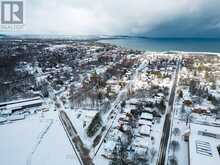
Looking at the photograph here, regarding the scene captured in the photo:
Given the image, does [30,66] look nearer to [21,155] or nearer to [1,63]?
[1,63]

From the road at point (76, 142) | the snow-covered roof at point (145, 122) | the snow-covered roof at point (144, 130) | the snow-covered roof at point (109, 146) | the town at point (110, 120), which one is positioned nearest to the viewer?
the road at point (76, 142)

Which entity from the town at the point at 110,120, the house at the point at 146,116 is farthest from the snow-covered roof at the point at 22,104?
the house at the point at 146,116

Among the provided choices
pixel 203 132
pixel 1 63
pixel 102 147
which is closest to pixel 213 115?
pixel 203 132

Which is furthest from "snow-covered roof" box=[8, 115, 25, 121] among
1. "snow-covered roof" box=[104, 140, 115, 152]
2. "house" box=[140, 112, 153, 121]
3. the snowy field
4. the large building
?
"house" box=[140, 112, 153, 121]

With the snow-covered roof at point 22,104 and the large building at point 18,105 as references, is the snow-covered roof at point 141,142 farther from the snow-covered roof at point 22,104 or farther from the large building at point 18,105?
the snow-covered roof at point 22,104

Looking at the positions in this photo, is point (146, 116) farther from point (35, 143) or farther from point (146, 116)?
point (35, 143)

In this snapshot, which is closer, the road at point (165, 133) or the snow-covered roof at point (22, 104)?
the road at point (165, 133)

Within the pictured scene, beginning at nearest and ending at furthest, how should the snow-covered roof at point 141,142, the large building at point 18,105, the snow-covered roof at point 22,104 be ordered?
the snow-covered roof at point 141,142 → the large building at point 18,105 → the snow-covered roof at point 22,104
